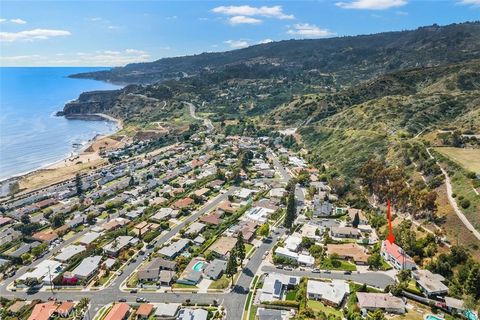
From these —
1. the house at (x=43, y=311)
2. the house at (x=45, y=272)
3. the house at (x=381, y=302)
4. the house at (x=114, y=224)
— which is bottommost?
the house at (x=45, y=272)

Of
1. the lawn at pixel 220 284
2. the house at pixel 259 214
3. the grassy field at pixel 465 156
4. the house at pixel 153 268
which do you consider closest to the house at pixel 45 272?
the house at pixel 153 268

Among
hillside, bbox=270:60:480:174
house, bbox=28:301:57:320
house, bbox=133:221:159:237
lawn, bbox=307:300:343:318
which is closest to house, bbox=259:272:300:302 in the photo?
lawn, bbox=307:300:343:318

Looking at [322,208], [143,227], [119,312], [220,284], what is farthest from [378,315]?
[143,227]

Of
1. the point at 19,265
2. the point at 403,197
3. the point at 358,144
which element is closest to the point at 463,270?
the point at 403,197

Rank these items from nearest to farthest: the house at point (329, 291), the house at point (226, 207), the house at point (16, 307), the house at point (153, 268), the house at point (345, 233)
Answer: the house at point (329, 291)
the house at point (16, 307)
the house at point (153, 268)
the house at point (345, 233)
the house at point (226, 207)

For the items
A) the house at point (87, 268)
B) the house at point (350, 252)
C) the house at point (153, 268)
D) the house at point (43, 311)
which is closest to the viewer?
the house at point (43, 311)

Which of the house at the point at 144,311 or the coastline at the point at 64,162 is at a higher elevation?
the house at the point at 144,311

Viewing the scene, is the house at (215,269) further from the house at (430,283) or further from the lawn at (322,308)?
the house at (430,283)
